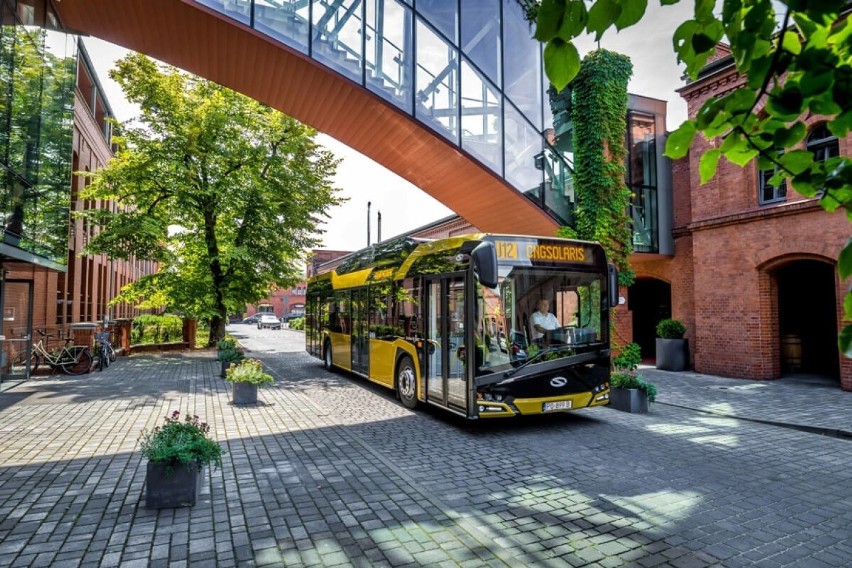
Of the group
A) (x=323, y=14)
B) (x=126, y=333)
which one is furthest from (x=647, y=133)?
(x=126, y=333)

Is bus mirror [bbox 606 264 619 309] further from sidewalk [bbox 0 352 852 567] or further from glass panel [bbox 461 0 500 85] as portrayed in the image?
glass panel [bbox 461 0 500 85]

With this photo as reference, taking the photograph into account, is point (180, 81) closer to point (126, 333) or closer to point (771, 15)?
point (126, 333)

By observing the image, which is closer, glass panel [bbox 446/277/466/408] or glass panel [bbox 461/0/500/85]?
glass panel [bbox 446/277/466/408]

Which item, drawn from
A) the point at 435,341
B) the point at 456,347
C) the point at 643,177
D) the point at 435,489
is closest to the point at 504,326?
the point at 456,347

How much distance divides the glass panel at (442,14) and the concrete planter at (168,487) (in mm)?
11962

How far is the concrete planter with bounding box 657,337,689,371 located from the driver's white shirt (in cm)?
963

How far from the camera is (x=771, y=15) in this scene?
1.59m

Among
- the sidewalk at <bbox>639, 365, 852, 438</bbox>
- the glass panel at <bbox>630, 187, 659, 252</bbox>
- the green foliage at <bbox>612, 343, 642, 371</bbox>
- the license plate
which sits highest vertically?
the glass panel at <bbox>630, 187, 659, 252</bbox>

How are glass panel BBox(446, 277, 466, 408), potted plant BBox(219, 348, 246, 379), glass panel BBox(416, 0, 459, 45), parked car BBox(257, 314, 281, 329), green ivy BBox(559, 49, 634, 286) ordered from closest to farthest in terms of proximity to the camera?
glass panel BBox(446, 277, 466, 408), glass panel BBox(416, 0, 459, 45), green ivy BBox(559, 49, 634, 286), potted plant BBox(219, 348, 246, 379), parked car BBox(257, 314, 281, 329)

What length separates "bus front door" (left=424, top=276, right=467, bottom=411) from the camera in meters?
7.95

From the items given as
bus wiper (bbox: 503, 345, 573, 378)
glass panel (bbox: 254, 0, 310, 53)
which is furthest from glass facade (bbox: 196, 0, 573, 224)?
bus wiper (bbox: 503, 345, 573, 378)

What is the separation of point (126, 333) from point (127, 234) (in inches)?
193

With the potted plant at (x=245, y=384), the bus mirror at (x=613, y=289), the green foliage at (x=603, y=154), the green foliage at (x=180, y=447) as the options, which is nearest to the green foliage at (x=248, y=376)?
the potted plant at (x=245, y=384)

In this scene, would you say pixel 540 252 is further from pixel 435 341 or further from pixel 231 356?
pixel 231 356
